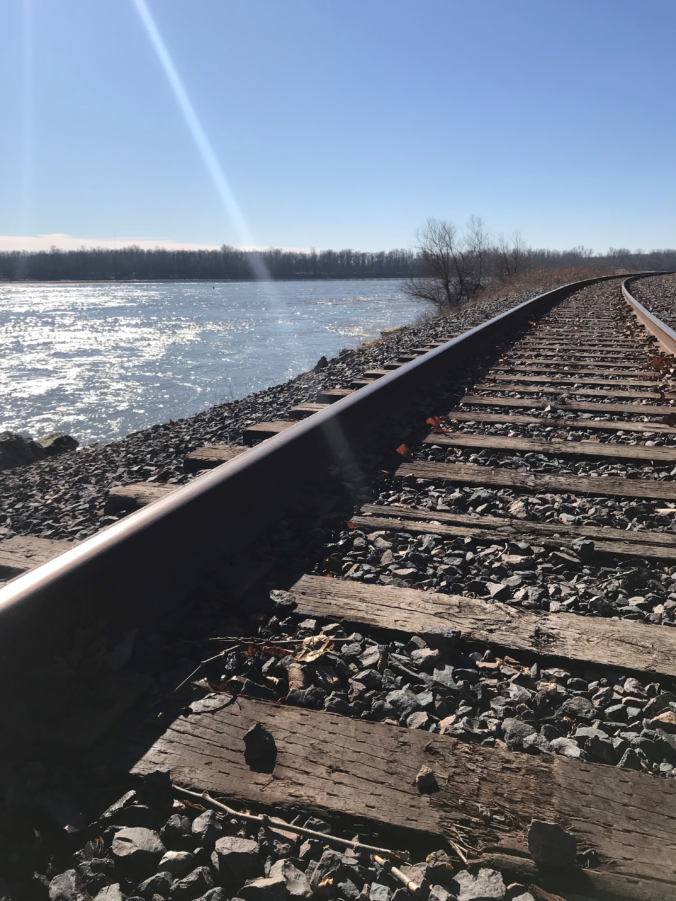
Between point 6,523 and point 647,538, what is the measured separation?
9.82 ft

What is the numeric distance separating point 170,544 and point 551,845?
1.27 metres

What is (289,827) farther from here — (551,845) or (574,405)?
(574,405)

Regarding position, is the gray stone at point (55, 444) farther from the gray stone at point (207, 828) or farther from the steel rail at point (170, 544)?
the gray stone at point (207, 828)

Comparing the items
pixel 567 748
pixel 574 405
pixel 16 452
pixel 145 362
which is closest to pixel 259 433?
pixel 574 405

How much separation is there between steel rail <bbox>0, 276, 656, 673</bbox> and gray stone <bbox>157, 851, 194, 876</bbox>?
0.52 m

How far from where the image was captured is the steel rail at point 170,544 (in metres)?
1.43

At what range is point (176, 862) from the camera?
1053 mm

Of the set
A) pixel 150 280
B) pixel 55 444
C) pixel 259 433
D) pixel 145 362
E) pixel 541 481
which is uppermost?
pixel 150 280

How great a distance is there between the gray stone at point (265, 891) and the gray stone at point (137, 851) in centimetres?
16

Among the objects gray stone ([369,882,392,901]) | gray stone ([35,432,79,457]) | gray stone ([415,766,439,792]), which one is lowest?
gray stone ([35,432,79,457])

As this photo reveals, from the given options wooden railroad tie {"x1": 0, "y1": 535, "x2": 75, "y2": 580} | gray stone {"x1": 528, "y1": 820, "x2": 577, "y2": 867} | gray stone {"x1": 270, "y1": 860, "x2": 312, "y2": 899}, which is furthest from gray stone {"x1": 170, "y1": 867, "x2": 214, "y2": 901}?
wooden railroad tie {"x1": 0, "y1": 535, "x2": 75, "y2": 580}

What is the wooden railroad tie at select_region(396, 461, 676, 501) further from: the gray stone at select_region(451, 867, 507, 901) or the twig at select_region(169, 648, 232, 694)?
the gray stone at select_region(451, 867, 507, 901)

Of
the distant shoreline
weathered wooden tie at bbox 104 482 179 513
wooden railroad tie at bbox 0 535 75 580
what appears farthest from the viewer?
the distant shoreline

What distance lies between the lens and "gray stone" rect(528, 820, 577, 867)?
1.00 m
